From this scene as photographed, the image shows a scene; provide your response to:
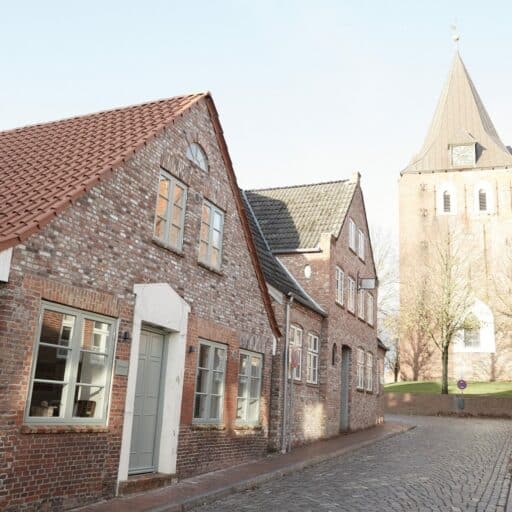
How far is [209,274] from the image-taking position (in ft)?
41.2

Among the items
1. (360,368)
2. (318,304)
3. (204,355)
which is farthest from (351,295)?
(204,355)

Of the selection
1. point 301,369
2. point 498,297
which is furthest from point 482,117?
point 301,369

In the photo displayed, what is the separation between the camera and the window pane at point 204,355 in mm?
12250

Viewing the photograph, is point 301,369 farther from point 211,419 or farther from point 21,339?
point 21,339

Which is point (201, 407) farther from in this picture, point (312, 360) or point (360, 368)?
point (360, 368)

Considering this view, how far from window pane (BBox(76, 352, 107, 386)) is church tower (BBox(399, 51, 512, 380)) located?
39.2 metres

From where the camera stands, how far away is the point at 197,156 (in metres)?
12.5

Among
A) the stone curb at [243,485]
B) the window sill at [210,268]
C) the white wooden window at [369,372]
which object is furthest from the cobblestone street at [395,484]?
the white wooden window at [369,372]

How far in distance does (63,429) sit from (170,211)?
4.48 metres

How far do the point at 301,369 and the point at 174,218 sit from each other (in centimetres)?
851

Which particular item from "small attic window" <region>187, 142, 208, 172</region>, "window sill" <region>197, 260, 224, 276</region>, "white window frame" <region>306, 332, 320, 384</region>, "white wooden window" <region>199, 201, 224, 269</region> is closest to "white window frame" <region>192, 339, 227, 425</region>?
"window sill" <region>197, 260, 224, 276</region>

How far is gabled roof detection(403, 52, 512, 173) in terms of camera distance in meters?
53.0

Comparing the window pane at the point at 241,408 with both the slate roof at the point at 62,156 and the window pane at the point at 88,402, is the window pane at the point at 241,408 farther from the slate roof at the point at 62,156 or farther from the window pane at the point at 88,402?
the slate roof at the point at 62,156

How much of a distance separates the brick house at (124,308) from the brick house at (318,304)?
2060 millimetres
